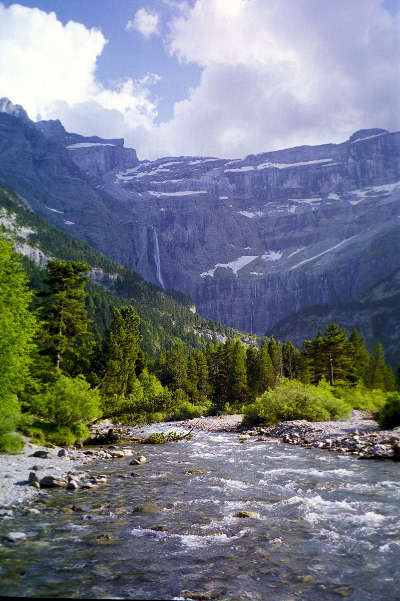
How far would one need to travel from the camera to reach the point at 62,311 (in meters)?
33.0

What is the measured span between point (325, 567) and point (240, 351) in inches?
2890

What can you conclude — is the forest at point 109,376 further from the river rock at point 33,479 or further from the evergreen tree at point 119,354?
the river rock at point 33,479

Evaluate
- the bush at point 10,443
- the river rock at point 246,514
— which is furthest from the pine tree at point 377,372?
the river rock at point 246,514

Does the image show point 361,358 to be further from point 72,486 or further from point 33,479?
point 33,479

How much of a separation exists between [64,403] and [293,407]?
23383 millimetres

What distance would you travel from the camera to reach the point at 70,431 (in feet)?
94.4

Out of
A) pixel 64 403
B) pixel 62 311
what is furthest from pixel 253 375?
pixel 64 403

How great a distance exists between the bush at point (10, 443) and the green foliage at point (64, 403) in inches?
212

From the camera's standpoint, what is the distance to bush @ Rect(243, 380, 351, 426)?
4044 cm

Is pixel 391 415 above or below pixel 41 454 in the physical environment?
below

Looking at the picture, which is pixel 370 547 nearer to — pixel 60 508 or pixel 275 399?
pixel 60 508

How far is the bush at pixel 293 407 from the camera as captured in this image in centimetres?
4044

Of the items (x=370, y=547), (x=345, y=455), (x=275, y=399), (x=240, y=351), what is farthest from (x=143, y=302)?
(x=370, y=547)

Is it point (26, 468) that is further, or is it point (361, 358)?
point (361, 358)
